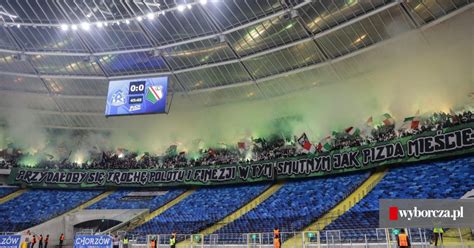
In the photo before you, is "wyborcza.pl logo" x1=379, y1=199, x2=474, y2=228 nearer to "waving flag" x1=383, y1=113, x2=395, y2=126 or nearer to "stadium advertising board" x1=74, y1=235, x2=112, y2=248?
"stadium advertising board" x1=74, y1=235, x2=112, y2=248

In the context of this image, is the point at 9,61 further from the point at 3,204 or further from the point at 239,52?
the point at 239,52

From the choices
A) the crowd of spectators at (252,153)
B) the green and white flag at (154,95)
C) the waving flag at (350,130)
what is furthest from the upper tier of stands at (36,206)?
the waving flag at (350,130)

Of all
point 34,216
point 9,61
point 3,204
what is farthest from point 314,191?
point 9,61

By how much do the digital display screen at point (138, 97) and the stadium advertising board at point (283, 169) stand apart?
854cm

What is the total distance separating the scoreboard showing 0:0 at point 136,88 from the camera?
3666 cm

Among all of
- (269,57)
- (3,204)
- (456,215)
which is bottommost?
(456,215)

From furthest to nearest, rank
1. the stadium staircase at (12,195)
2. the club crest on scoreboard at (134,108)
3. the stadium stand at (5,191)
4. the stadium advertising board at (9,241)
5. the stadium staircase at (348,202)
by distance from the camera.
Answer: the stadium stand at (5,191) < the stadium staircase at (12,195) < the club crest on scoreboard at (134,108) < the stadium staircase at (348,202) < the stadium advertising board at (9,241)

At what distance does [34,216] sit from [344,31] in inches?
1296

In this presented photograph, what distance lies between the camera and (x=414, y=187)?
2689 centimetres

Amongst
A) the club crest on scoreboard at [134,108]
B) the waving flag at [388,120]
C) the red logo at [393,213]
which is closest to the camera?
the red logo at [393,213]

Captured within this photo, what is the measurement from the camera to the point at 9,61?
143 ft

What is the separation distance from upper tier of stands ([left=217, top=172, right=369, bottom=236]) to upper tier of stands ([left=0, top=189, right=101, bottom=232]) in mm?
19097

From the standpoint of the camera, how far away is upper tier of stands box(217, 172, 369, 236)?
93.8 feet

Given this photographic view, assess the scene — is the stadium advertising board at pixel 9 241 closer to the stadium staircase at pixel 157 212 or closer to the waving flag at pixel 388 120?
the stadium staircase at pixel 157 212
